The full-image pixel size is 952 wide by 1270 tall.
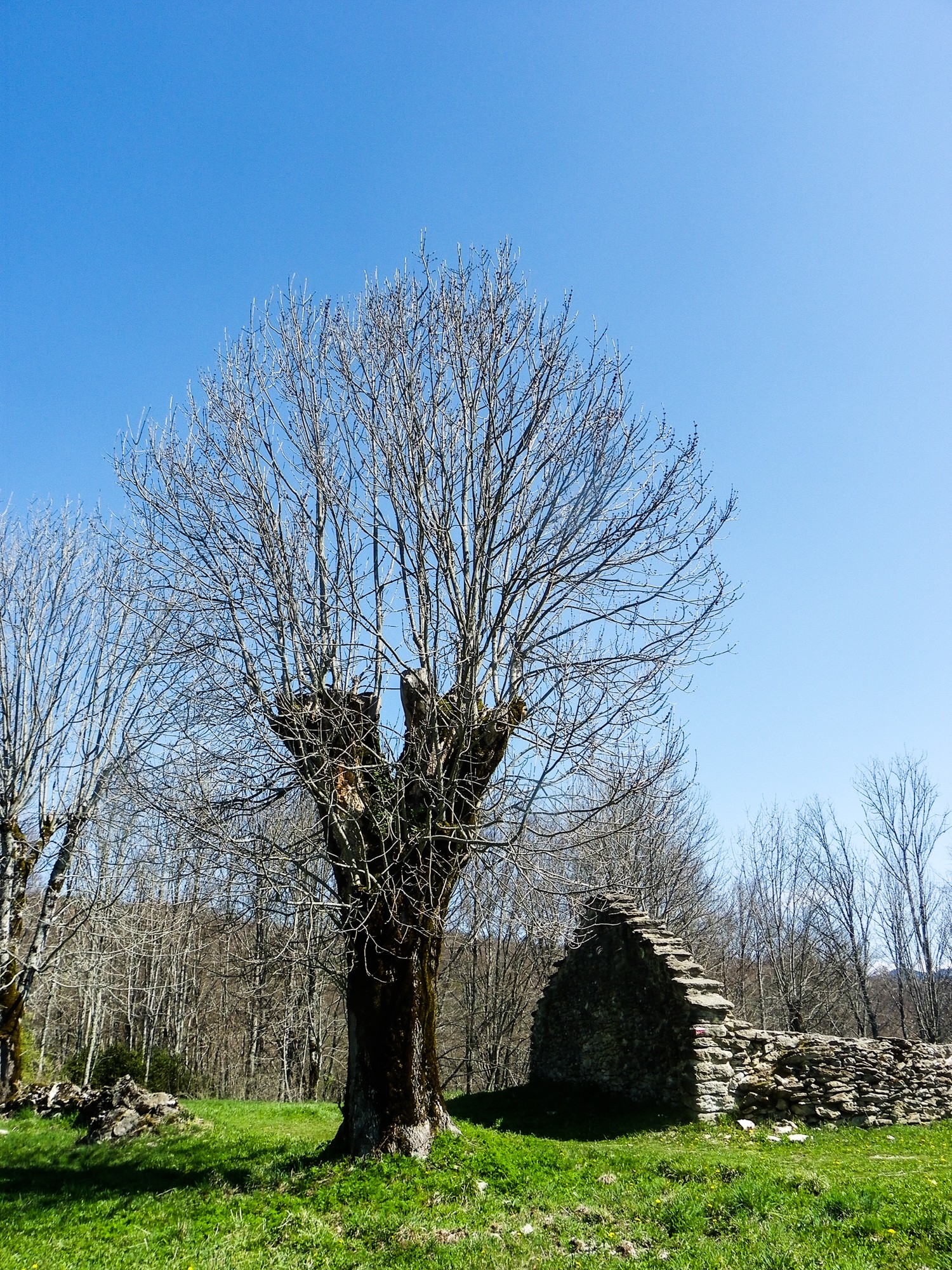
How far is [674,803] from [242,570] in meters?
14.5

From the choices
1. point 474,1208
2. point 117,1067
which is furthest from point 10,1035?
point 474,1208

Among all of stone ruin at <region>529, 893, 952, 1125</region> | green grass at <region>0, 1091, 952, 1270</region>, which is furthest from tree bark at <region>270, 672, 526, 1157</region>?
stone ruin at <region>529, 893, 952, 1125</region>

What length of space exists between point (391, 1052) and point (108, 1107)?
5539 mm

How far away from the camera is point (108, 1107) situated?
9.79 meters

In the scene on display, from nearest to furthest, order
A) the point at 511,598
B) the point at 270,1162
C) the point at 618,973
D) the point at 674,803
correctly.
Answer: the point at 270,1162 < the point at 511,598 < the point at 618,973 < the point at 674,803

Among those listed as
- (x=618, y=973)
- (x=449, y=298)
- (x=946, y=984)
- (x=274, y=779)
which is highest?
(x=449, y=298)

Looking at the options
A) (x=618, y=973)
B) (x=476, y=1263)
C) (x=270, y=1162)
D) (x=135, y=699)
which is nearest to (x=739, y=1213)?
(x=476, y=1263)

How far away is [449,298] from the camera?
7609 mm

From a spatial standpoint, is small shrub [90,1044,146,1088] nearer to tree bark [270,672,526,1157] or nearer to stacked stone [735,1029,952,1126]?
tree bark [270,672,526,1157]

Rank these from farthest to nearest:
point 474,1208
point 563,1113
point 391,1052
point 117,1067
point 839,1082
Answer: point 117,1067 → point 563,1113 → point 839,1082 → point 391,1052 → point 474,1208

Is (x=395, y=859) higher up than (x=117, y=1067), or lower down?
higher up

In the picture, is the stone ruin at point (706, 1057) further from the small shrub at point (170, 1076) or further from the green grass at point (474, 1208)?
the small shrub at point (170, 1076)

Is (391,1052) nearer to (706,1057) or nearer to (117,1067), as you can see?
(706,1057)

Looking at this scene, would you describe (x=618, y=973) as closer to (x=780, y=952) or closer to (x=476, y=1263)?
(x=476, y=1263)
